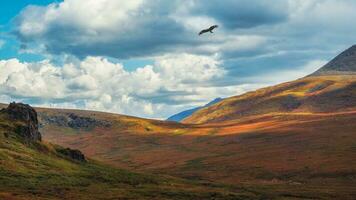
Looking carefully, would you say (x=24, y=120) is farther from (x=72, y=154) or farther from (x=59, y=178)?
(x=59, y=178)

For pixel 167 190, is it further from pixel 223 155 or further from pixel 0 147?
pixel 223 155

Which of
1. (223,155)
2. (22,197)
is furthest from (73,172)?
(223,155)

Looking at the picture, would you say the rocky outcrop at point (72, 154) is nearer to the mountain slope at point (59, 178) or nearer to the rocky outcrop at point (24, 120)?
the mountain slope at point (59, 178)

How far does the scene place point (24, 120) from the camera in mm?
157750

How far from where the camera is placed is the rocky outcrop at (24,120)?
486 feet

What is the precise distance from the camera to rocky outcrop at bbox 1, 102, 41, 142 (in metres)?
148

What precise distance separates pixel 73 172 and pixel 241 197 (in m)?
44.3

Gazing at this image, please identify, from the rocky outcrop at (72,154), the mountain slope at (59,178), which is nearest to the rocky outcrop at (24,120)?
the mountain slope at (59,178)

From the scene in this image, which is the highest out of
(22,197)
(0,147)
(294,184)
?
(0,147)

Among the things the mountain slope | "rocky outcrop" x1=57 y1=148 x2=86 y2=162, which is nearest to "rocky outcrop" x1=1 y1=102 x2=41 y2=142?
the mountain slope

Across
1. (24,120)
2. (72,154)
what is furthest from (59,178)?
(24,120)

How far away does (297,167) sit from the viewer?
5797 inches

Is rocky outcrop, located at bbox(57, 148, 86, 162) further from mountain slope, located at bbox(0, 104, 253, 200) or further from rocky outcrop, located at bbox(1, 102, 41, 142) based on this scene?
rocky outcrop, located at bbox(1, 102, 41, 142)

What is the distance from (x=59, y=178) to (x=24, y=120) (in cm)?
5484
